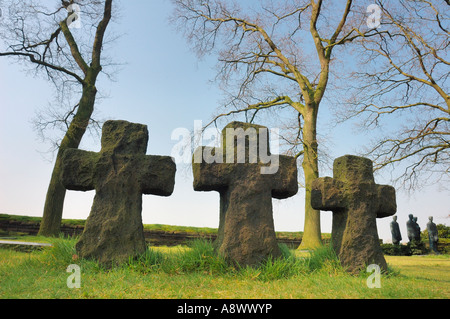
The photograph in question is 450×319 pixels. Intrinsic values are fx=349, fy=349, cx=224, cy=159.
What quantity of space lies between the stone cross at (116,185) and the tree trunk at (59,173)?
6.08m

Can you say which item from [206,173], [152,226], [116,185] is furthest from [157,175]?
[152,226]

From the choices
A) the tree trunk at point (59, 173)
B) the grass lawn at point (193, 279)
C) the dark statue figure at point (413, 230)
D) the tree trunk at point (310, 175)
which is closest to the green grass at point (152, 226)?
the tree trunk at point (59, 173)

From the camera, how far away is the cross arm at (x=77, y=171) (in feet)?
15.7

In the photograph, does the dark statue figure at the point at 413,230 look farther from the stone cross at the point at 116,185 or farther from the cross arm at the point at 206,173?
the stone cross at the point at 116,185

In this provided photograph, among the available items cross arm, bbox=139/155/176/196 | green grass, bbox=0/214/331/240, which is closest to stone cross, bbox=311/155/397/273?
cross arm, bbox=139/155/176/196

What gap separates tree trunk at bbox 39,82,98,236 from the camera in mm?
10469

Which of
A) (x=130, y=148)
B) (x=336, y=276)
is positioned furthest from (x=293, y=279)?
(x=130, y=148)

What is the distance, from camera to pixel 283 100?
1519cm

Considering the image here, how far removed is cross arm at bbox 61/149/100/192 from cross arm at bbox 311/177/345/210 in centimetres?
323

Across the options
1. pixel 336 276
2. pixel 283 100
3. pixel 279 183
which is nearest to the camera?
pixel 336 276

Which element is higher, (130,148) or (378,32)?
(378,32)

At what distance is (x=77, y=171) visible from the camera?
15.7 ft
